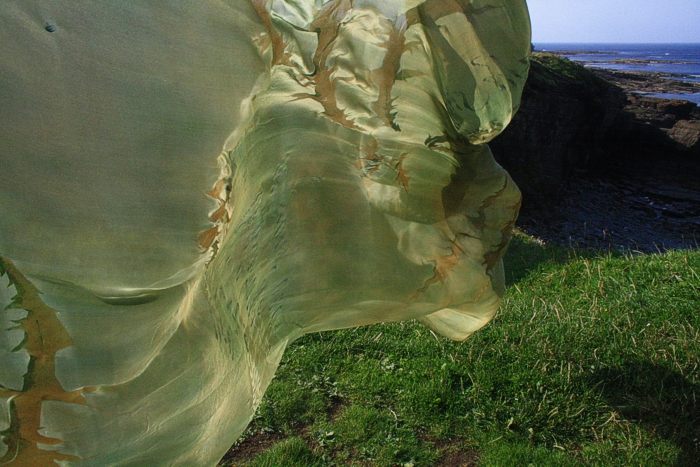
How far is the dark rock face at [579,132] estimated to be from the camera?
11.8 metres

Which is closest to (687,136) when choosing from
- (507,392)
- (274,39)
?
(507,392)

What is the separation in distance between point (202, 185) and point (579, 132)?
47.6 feet

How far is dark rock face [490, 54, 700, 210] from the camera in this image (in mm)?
11844

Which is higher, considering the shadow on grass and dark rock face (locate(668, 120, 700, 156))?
the shadow on grass

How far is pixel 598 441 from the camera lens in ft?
8.34

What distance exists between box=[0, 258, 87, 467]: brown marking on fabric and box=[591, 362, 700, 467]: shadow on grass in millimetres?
2334

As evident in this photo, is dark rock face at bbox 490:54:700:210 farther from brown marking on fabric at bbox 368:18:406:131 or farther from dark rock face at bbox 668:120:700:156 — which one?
brown marking on fabric at bbox 368:18:406:131

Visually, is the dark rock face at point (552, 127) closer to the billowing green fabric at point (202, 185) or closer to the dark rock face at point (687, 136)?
the dark rock face at point (687, 136)

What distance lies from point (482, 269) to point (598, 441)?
1662 mm

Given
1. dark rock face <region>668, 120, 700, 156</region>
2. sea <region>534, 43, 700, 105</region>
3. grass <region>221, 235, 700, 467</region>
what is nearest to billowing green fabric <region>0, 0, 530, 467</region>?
grass <region>221, 235, 700, 467</region>

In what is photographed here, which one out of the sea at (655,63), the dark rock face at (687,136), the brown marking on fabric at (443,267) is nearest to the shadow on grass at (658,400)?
the brown marking on fabric at (443,267)

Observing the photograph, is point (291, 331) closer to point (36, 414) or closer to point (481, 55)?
point (36, 414)

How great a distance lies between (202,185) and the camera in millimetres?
938

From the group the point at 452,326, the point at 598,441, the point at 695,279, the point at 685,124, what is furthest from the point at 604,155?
the point at 452,326
